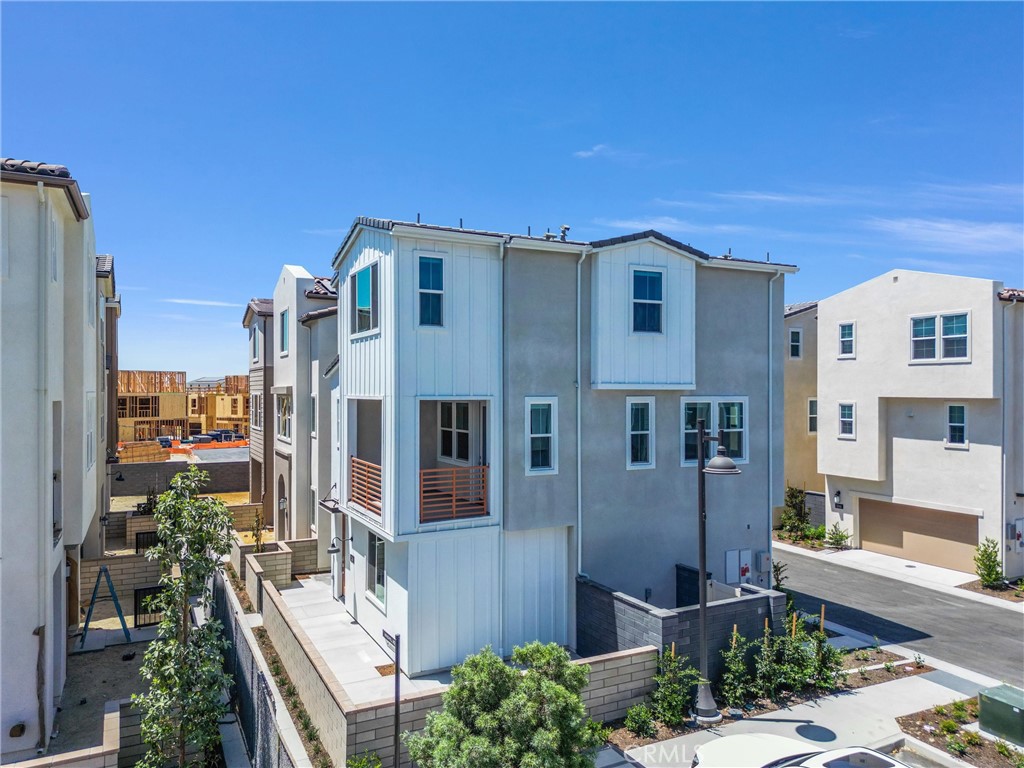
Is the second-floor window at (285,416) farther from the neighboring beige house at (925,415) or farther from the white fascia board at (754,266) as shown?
the neighboring beige house at (925,415)

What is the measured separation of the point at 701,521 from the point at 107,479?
19.6 meters

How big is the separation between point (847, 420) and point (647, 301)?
42.7 ft

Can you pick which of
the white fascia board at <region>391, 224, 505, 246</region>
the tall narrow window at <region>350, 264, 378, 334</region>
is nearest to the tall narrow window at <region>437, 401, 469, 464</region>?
the tall narrow window at <region>350, 264, 378, 334</region>

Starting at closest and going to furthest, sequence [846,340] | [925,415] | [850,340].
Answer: [925,415]
[850,340]
[846,340]

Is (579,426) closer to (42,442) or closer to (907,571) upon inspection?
(42,442)

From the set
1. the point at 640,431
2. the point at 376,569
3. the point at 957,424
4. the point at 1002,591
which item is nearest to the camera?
the point at 376,569

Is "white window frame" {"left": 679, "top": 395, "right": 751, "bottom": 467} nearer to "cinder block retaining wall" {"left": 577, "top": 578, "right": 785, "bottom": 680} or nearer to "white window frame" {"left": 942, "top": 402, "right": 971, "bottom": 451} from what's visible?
"cinder block retaining wall" {"left": 577, "top": 578, "right": 785, "bottom": 680}

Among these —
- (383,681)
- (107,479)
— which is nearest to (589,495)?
(383,681)

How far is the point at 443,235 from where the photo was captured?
37.8ft

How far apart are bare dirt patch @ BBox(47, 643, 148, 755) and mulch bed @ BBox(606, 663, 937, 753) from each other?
8.11m

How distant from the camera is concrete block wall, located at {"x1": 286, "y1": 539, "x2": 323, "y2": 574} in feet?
58.9

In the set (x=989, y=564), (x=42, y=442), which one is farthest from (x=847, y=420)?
(x=42, y=442)

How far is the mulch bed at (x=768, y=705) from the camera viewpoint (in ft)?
32.0

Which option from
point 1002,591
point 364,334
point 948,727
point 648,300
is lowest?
point 1002,591
